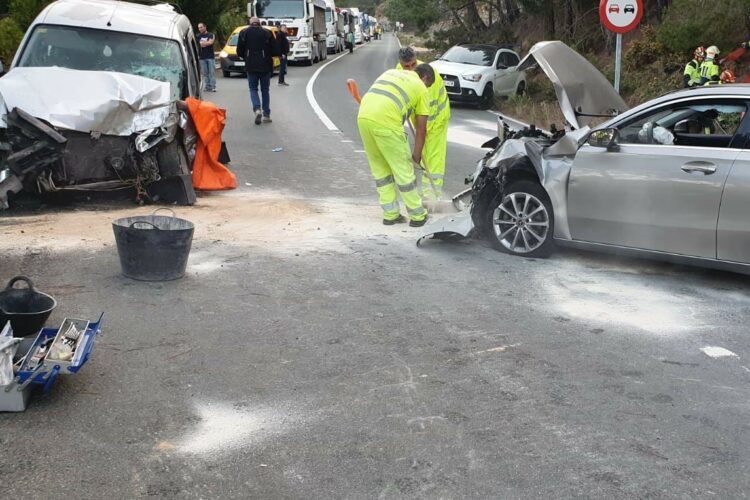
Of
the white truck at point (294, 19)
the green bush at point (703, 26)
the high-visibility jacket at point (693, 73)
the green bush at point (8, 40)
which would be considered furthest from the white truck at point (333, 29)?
the high-visibility jacket at point (693, 73)

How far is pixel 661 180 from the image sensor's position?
263 inches

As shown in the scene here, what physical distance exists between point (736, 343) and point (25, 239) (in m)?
5.69

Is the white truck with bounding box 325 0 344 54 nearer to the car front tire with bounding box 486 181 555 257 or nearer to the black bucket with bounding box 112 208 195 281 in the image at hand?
the car front tire with bounding box 486 181 555 257

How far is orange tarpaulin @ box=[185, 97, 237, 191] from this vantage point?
931 cm

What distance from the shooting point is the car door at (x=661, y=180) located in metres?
6.50

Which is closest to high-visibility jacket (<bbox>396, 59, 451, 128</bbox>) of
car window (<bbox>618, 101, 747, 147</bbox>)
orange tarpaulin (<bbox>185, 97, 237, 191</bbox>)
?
orange tarpaulin (<bbox>185, 97, 237, 191</bbox>)

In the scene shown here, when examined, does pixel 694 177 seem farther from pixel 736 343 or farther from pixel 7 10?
pixel 7 10

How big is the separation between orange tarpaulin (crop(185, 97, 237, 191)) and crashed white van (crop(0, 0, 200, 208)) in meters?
0.15

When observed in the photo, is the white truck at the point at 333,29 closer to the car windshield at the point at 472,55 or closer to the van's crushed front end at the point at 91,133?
the car windshield at the point at 472,55

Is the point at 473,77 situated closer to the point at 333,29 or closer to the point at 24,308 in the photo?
the point at 24,308

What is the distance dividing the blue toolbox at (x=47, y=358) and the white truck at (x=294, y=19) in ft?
97.9

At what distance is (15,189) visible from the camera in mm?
7668

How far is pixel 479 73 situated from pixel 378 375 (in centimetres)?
1867

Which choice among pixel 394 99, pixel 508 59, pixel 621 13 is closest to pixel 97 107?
pixel 394 99
